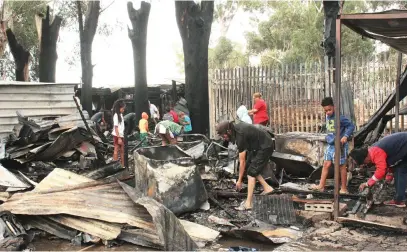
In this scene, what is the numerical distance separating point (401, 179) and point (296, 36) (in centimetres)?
2370

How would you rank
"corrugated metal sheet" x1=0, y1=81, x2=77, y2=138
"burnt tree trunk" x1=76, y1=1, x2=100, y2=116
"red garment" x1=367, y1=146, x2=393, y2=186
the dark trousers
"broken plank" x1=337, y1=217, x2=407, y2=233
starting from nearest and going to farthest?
"broken plank" x1=337, y1=217, x2=407, y2=233
"red garment" x1=367, y1=146, x2=393, y2=186
the dark trousers
"corrugated metal sheet" x1=0, y1=81, x2=77, y2=138
"burnt tree trunk" x1=76, y1=1, x2=100, y2=116

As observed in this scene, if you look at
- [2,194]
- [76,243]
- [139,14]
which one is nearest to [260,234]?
[76,243]

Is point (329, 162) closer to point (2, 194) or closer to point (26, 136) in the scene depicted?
point (2, 194)

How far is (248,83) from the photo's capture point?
13508mm

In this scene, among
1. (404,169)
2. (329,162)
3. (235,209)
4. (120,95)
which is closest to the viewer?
(404,169)

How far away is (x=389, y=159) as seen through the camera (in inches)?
241

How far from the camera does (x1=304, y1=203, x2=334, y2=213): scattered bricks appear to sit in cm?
618

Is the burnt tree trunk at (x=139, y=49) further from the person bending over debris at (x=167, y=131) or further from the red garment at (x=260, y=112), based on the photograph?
the red garment at (x=260, y=112)

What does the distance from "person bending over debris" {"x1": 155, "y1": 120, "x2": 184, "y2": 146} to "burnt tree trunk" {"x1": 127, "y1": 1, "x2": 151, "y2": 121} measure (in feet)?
18.2

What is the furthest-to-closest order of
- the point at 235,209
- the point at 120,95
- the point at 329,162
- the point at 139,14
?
the point at 120,95, the point at 139,14, the point at 329,162, the point at 235,209

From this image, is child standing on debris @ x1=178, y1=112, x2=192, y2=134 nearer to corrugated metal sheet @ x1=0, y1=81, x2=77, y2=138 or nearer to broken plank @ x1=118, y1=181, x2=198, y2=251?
corrugated metal sheet @ x1=0, y1=81, x2=77, y2=138

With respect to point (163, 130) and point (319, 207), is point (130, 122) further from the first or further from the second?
point (319, 207)

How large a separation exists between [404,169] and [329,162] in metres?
1.35

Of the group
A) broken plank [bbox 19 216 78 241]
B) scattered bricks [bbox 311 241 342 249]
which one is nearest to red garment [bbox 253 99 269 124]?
scattered bricks [bbox 311 241 342 249]
